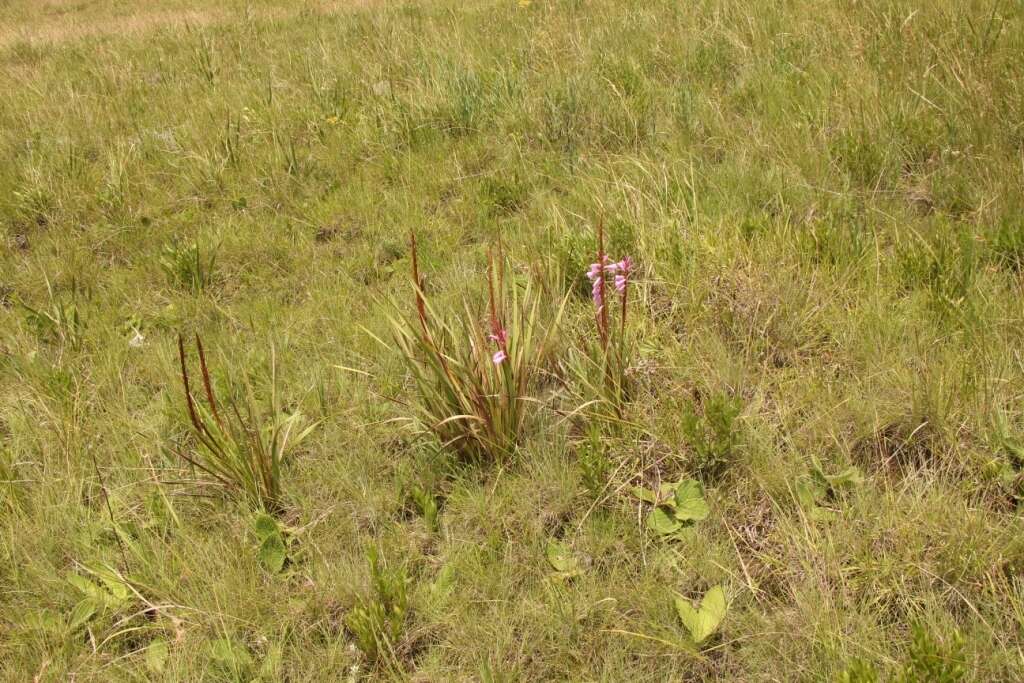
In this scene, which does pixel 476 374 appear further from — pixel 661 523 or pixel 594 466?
pixel 661 523

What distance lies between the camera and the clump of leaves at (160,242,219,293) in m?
3.94

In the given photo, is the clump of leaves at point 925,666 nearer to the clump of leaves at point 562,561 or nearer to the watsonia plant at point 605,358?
the clump of leaves at point 562,561

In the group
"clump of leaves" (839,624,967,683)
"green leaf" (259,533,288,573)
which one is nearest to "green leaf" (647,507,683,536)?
"clump of leaves" (839,624,967,683)

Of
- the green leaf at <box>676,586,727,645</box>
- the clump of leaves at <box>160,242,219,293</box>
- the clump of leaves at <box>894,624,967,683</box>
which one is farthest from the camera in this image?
the clump of leaves at <box>160,242,219,293</box>

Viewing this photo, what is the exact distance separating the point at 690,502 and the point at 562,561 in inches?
16.4

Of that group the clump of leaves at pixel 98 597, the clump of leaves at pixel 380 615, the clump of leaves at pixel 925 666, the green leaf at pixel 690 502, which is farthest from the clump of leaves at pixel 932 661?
the clump of leaves at pixel 98 597

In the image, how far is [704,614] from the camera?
2.05 metres

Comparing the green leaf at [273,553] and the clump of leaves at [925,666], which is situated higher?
the clump of leaves at [925,666]

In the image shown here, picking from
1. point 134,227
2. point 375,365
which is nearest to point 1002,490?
point 375,365

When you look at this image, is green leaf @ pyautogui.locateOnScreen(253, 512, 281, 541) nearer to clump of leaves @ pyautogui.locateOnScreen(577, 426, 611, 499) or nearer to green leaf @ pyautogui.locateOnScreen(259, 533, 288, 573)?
green leaf @ pyautogui.locateOnScreen(259, 533, 288, 573)

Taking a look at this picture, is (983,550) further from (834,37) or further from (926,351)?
(834,37)

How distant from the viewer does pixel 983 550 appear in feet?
6.65

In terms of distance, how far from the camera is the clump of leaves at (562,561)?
2238mm

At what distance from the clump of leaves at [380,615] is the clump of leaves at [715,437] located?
93 cm
